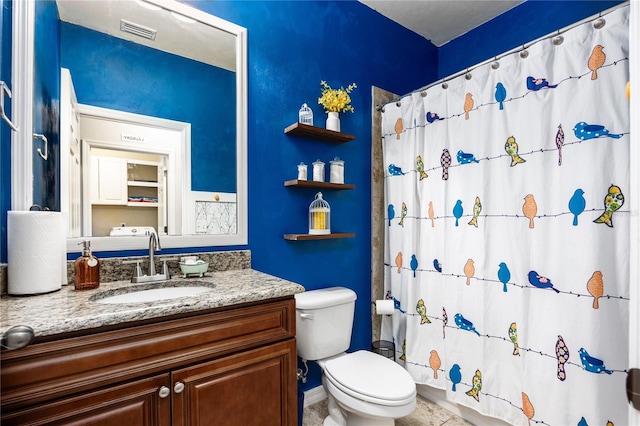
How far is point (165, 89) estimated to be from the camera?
153 cm

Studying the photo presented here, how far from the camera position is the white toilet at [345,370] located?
138 centimetres

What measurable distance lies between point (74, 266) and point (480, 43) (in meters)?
2.96

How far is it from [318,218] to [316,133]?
509 mm

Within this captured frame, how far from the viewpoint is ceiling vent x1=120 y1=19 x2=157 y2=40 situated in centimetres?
143

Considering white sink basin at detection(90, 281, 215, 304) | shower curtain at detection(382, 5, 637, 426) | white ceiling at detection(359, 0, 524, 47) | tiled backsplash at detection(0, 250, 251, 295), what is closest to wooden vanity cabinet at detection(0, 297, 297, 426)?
white sink basin at detection(90, 281, 215, 304)

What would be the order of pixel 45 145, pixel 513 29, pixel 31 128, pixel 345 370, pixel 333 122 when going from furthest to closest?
pixel 513 29
pixel 333 122
pixel 345 370
pixel 45 145
pixel 31 128

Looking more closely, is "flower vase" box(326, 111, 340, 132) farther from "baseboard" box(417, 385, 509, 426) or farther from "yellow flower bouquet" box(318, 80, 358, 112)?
"baseboard" box(417, 385, 509, 426)

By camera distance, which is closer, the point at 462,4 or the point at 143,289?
the point at 143,289

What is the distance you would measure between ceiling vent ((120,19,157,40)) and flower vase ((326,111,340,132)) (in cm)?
100

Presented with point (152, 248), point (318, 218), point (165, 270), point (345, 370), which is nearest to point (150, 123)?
point (152, 248)

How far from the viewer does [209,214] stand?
1.61 metres

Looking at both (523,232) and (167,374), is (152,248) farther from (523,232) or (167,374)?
(523,232)

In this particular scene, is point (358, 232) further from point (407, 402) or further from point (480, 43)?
point (480, 43)

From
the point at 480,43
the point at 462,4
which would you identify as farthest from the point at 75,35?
Answer: the point at 480,43
